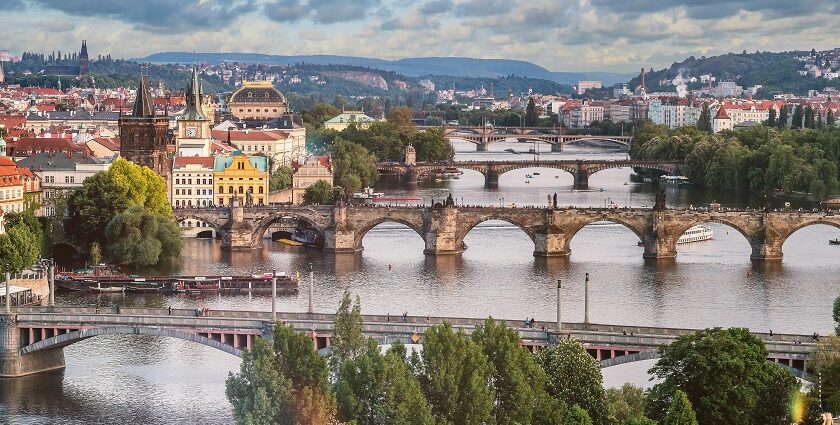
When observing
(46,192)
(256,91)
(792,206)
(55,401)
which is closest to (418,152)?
(256,91)

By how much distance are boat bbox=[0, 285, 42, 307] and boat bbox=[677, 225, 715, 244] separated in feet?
86.2

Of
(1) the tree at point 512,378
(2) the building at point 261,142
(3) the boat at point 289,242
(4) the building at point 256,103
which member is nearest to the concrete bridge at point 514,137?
(4) the building at point 256,103

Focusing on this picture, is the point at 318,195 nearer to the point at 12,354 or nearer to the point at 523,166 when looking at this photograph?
the point at 523,166

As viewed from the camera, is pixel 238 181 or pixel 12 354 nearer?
pixel 12 354

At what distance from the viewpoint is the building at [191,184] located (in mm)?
71125

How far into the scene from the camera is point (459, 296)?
50438 millimetres

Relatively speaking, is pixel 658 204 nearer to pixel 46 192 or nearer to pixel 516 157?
pixel 46 192

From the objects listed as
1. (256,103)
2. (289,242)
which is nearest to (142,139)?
(289,242)

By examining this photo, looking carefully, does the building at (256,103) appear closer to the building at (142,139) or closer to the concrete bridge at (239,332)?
the building at (142,139)

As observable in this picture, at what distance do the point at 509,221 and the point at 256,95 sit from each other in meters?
74.8

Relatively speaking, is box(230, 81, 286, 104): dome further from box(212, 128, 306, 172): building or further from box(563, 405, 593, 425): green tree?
box(563, 405, 593, 425): green tree

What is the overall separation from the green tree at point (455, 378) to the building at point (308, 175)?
46116 mm

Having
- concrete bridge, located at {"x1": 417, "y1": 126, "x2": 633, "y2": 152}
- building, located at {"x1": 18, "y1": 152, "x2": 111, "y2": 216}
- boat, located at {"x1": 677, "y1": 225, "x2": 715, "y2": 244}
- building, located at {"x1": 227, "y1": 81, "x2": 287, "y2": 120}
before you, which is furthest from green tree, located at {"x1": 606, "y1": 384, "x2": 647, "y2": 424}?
concrete bridge, located at {"x1": 417, "y1": 126, "x2": 633, "y2": 152}

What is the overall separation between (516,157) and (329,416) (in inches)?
3902
